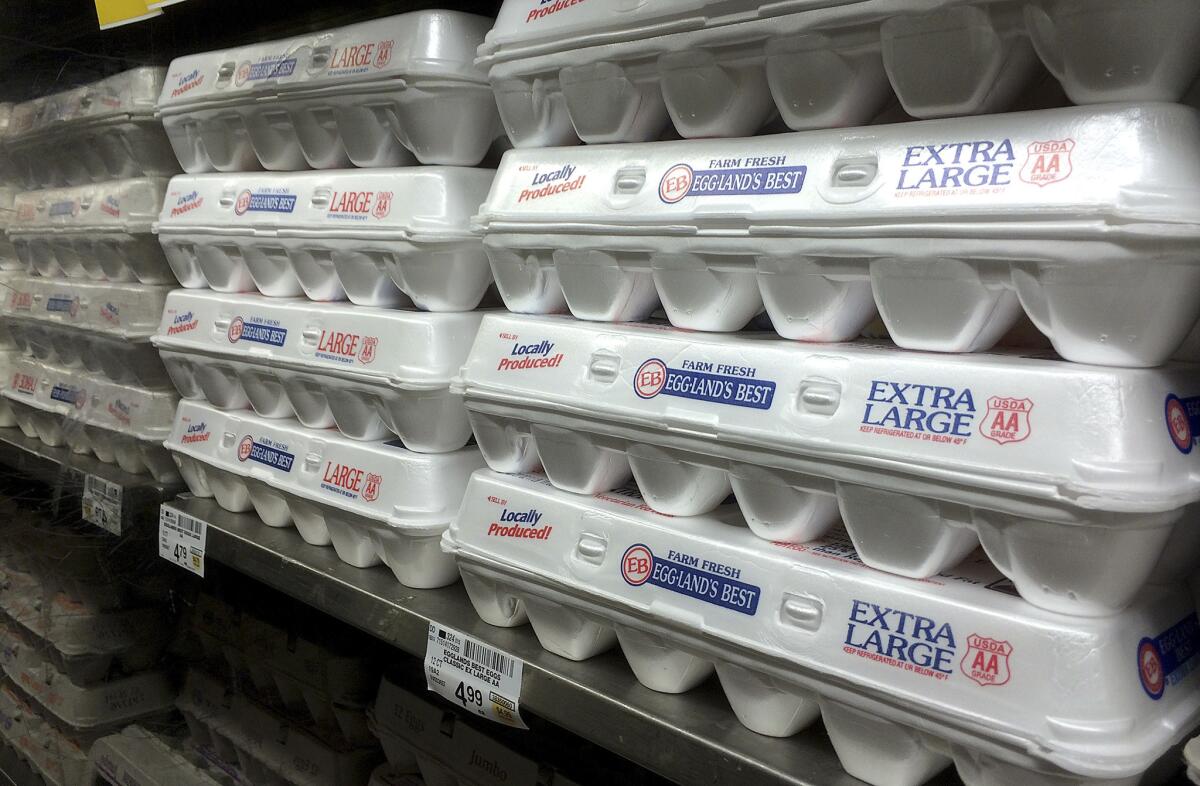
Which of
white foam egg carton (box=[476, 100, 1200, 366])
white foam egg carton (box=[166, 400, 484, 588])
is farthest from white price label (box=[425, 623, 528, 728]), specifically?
white foam egg carton (box=[476, 100, 1200, 366])

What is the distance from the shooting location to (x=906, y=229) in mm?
809

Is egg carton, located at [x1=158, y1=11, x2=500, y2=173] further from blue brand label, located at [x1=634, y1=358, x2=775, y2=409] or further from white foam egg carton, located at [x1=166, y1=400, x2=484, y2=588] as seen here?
blue brand label, located at [x1=634, y1=358, x2=775, y2=409]

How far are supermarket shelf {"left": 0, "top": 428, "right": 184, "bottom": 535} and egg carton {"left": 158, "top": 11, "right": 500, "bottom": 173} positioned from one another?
653 mm

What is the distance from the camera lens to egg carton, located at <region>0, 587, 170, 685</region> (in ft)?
7.34

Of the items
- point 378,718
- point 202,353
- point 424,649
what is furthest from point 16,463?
point 424,649

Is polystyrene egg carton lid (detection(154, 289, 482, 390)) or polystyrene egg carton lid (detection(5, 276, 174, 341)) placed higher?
polystyrene egg carton lid (detection(154, 289, 482, 390))

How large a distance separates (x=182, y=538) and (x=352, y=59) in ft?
2.82

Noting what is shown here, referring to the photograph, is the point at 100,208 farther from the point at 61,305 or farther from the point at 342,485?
the point at 342,485

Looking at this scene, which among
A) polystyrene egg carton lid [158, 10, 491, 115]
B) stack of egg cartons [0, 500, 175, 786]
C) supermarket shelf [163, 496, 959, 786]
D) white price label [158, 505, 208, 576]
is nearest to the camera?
supermarket shelf [163, 496, 959, 786]

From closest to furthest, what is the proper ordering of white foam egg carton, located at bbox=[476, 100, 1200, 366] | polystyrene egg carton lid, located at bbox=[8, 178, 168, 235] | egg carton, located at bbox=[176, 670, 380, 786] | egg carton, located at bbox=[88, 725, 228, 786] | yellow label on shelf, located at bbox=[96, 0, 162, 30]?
1. white foam egg carton, located at bbox=[476, 100, 1200, 366]
2. yellow label on shelf, located at bbox=[96, 0, 162, 30]
3. egg carton, located at bbox=[176, 670, 380, 786]
4. polystyrene egg carton lid, located at bbox=[8, 178, 168, 235]
5. egg carton, located at bbox=[88, 725, 228, 786]

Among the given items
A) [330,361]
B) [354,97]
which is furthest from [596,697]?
[354,97]

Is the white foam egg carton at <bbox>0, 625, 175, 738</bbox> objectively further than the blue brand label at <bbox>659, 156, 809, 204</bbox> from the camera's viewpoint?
Yes

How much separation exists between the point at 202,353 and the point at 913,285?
1257 millimetres

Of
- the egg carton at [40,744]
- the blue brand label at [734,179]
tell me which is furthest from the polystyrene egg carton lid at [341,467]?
the egg carton at [40,744]
